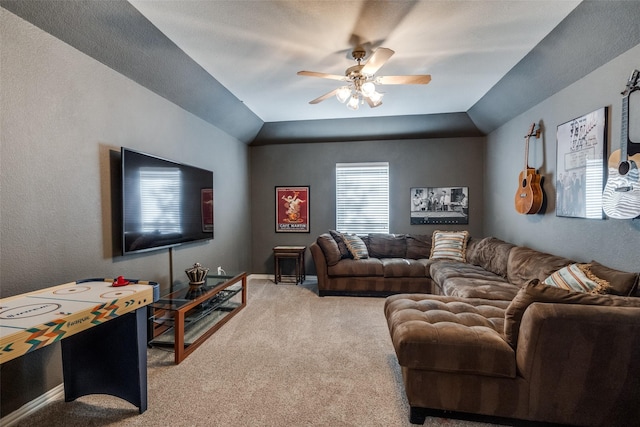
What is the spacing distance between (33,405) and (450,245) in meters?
4.65

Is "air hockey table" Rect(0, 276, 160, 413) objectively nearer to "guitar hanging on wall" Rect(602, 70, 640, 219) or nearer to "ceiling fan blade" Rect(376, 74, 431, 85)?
"ceiling fan blade" Rect(376, 74, 431, 85)

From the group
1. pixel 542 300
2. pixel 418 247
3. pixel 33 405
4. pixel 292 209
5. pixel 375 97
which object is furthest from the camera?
pixel 292 209

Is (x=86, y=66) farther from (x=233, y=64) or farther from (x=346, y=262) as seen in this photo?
(x=346, y=262)

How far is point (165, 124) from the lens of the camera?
10.2 feet

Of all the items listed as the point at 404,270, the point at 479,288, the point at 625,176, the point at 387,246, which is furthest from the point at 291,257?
the point at 625,176

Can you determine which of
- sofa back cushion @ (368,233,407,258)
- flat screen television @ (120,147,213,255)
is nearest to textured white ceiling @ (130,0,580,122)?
flat screen television @ (120,147,213,255)

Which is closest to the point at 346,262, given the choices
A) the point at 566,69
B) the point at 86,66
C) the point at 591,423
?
the point at 591,423

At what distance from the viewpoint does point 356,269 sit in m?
4.10

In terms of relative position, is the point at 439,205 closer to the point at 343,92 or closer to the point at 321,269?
the point at 321,269

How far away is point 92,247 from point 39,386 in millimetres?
943

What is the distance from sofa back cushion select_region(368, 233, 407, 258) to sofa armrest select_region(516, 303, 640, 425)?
10.2 feet

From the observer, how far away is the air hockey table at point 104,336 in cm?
156

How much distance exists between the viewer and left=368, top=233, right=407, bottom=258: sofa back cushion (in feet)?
15.4

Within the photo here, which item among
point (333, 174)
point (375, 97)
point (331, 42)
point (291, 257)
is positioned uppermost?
point (331, 42)
